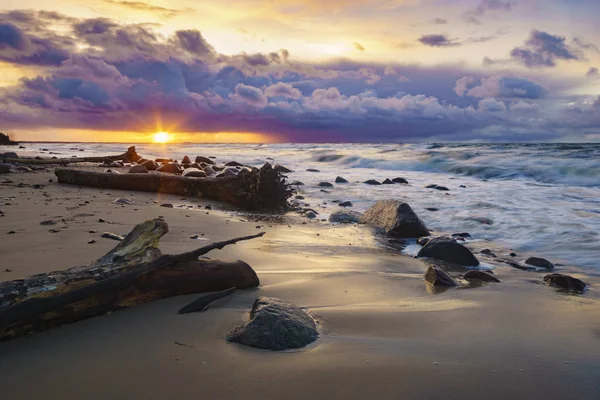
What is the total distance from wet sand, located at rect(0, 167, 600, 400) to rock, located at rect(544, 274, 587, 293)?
0.10m

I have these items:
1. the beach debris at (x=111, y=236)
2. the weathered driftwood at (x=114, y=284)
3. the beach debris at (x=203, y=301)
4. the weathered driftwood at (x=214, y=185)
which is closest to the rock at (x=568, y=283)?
the weathered driftwood at (x=114, y=284)

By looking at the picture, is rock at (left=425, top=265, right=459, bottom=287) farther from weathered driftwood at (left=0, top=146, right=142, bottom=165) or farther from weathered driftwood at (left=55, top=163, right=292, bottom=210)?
weathered driftwood at (left=0, top=146, right=142, bottom=165)

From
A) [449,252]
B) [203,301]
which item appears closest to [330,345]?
[203,301]

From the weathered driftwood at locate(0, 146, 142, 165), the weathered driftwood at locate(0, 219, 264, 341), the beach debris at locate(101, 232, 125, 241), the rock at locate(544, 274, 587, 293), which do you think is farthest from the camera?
the weathered driftwood at locate(0, 146, 142, 165)

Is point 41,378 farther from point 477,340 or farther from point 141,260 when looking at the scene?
point 477,340

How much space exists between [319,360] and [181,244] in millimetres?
2958

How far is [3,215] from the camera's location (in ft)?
18.7

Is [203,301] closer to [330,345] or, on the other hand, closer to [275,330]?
[275,330]

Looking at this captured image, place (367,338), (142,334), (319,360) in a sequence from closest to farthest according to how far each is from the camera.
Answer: (319,360), (142,334), (367,338)

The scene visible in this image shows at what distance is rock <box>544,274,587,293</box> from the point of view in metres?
4.42

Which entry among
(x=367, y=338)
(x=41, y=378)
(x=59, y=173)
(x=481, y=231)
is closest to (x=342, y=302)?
(x=367, y=338)

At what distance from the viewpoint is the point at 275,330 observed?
8.12 ft

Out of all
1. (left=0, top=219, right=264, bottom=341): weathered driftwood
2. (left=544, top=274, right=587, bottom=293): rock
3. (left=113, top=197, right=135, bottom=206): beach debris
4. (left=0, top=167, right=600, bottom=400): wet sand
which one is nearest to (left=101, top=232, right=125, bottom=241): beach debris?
(left=0, top=167, right=600, bottom=400): wet sand

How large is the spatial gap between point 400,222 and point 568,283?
3130 millimetres
